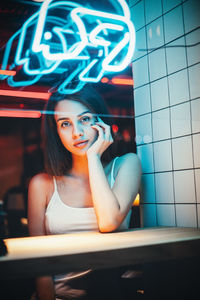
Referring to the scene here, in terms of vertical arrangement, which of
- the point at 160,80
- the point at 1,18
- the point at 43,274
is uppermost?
the point at 1,18

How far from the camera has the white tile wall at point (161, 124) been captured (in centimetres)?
228

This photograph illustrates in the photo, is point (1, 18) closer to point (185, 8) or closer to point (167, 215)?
point (185, 8)

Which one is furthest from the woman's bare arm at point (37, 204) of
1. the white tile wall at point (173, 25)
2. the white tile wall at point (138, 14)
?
the white tile wall at point (138, 14)

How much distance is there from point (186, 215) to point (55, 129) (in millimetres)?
1157

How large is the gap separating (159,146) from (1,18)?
8.74ft

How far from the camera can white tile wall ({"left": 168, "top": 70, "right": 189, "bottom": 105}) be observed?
2.12 metres

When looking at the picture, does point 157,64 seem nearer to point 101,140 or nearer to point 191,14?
point 191,14

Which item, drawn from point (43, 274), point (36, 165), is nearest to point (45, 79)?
point (43, 274)

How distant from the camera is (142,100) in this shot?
2514 millimetres

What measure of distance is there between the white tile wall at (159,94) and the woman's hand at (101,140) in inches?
18.3

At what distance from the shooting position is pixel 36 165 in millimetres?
6910

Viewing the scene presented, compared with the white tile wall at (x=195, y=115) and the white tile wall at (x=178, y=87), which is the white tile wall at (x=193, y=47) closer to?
the white tile wall at (x=178, y=87)

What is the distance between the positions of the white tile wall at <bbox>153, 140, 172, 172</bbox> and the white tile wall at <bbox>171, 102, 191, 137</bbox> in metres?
0.12

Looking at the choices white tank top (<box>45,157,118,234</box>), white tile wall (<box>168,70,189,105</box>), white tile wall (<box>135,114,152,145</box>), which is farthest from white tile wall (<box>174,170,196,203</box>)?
white tank top (<box>45,157,118,234</box>)
